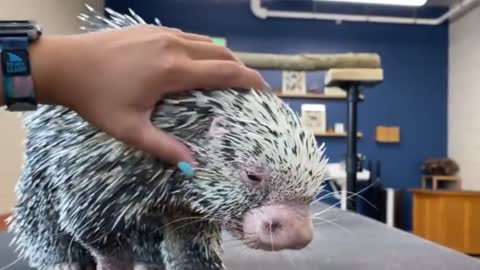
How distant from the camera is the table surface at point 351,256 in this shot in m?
0.58

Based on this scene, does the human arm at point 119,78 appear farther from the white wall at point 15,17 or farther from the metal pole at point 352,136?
the metal pole at point 352,136

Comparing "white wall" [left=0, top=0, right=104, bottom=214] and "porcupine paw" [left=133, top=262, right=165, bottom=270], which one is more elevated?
"white wall" [left=0, top=0, right=104, bottom=214]

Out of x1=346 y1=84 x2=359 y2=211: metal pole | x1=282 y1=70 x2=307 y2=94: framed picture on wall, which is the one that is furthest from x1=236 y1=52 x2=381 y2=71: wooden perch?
x1=282 y1=70 x2=307 y2=94: framed picture on wall

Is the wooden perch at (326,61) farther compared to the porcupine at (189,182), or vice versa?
the wooden perch at (326,61)

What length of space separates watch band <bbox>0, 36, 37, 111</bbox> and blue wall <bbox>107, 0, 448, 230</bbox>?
3133 mm

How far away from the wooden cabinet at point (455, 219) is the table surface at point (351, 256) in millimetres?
2229

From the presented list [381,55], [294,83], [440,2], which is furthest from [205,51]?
[440,2]

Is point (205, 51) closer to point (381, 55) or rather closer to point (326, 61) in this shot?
point (326, 61)

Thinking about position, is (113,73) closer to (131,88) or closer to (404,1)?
(131,88)

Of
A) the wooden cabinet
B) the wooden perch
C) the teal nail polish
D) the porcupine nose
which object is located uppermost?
the wooden perch

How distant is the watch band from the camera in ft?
0.99

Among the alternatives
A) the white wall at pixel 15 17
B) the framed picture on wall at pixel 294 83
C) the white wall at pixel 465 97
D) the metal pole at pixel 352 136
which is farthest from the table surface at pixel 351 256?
the white wall at pixel 465 97

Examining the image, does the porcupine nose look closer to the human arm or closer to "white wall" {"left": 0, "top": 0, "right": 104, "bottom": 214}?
the human arm

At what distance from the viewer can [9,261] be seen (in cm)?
58
